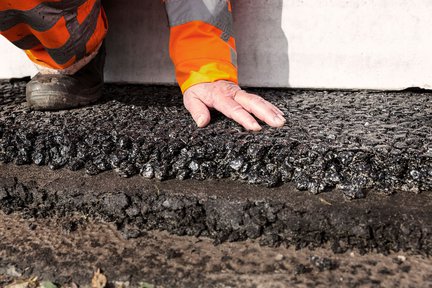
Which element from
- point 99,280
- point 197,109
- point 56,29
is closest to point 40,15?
point 56,29

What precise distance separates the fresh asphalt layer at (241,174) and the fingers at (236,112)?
49 millimetres

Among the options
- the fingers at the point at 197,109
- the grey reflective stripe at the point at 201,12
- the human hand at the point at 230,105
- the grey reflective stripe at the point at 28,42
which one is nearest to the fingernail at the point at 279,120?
the human hand at the point at 230,105

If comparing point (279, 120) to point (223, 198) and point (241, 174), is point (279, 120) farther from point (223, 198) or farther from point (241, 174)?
point (223, 198)

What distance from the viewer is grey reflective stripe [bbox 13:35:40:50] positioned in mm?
2189

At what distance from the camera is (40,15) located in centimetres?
195

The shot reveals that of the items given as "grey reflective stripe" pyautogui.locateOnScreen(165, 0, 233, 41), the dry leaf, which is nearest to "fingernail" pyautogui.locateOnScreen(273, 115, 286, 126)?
"grey reflective stripe" pyautogui.locateOnScreen(165, 0, 233, 41)

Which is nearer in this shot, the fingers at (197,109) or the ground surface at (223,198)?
the ground surface at (223,198)

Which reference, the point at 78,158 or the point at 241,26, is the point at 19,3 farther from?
the point at 241,26

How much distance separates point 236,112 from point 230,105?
0.17ft

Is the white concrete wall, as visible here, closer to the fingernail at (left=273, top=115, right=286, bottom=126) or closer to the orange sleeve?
the orange sleeve

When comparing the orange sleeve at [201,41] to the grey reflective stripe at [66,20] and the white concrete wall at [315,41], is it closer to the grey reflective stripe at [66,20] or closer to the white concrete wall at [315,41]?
the white concrete wall at [315,41]

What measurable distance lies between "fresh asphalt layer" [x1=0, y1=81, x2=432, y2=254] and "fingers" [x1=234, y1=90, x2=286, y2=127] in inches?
2.2

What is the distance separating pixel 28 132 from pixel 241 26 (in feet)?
3.83

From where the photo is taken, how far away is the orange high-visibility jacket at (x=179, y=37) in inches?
82.3
